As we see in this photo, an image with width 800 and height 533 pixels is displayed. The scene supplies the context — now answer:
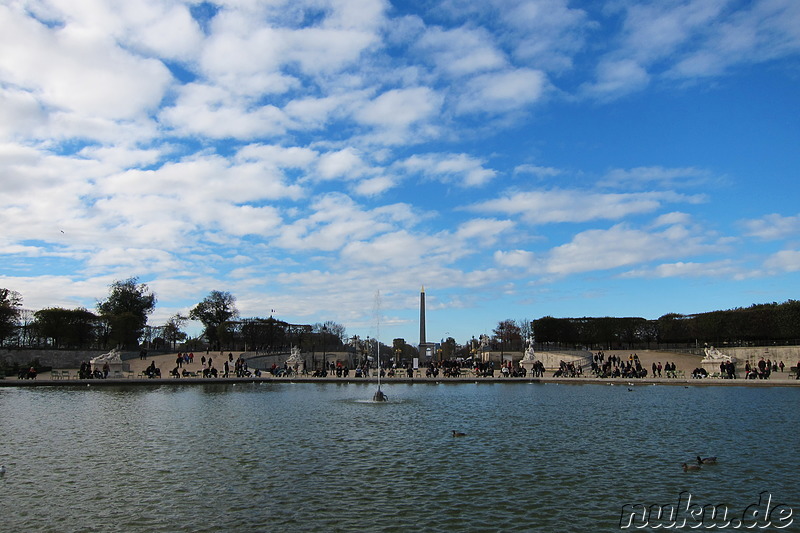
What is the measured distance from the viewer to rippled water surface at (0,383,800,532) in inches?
348

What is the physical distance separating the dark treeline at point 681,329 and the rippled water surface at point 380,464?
36188 mm

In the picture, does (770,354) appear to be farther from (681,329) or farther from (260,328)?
(260,328)

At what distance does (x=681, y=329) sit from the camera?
208ft

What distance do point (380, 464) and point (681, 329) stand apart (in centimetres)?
5905

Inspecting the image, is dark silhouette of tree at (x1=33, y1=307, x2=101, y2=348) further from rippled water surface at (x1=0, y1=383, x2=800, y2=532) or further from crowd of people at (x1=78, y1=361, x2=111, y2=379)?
rippled water surface at (x1=0, y1=383, x2=800, y2=532)

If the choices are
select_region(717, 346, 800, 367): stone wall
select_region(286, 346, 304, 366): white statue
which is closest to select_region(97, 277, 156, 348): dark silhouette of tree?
select_region(286, 346, 304, 366): white statue

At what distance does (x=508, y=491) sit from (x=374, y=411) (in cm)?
1153

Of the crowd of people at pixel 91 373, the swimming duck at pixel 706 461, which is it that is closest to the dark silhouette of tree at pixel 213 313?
the crowd of people at pixel 91 373

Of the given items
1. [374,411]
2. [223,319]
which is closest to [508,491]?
[374,411]

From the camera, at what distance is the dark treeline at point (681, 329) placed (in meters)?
53.6

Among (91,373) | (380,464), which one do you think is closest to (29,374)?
(91,373)

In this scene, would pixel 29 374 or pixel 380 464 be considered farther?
pixel 29 374

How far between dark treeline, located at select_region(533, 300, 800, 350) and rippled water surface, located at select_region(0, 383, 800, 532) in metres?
36.2

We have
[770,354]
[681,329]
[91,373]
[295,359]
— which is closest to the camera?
[91,373]
